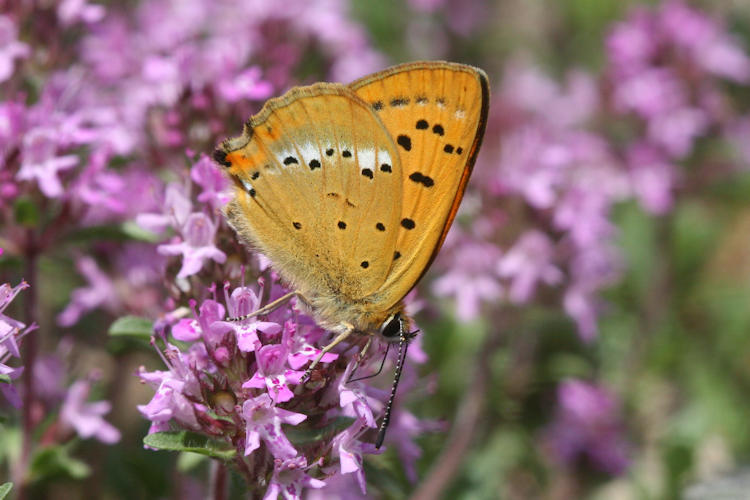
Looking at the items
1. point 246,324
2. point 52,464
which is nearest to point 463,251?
point 246,324

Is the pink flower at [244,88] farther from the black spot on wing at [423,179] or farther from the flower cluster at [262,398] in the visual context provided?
the flower cluster at [262,398]

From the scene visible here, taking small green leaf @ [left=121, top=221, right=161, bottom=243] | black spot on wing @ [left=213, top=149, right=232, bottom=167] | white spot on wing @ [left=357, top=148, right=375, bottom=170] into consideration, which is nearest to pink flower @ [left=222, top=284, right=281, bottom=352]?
black spot on wing @ [left=213, top=149, right=232, bottom=167]

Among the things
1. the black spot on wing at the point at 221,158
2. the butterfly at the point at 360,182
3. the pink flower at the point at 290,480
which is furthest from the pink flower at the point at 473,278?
the pink flower at the point at 290,480

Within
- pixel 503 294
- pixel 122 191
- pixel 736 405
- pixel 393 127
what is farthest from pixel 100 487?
pixel 736 405

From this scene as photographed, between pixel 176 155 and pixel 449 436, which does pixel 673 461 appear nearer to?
pixel 449 436

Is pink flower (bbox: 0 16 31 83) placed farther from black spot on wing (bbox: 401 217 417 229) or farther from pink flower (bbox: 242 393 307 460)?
pink flower (bbox: 242 393 307 460)
